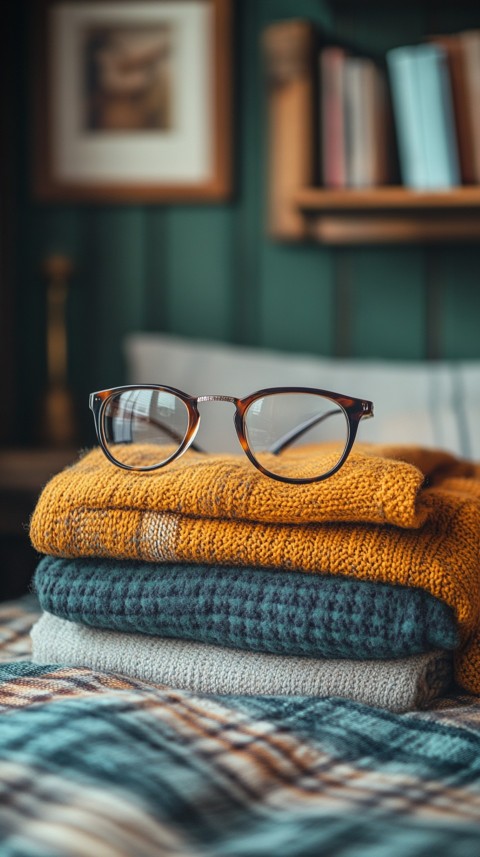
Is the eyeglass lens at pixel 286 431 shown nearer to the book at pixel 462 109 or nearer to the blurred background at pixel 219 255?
the book at pixel 462 109

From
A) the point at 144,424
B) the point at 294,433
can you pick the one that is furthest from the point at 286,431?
the point at 144,424

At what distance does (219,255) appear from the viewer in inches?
73.2

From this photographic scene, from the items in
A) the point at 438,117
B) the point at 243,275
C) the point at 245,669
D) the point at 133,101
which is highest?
the point at 133,101

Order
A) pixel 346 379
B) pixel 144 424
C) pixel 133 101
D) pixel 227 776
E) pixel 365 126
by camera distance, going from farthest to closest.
A: pixel 133 101
pixel 365 126
pixel 346 379
pixel 144 424
pixel 227 776

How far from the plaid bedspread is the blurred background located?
3.81ft

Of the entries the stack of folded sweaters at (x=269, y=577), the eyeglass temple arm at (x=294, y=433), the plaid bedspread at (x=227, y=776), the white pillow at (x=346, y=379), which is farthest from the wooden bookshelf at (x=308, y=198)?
the plaid bedspread at (x=227, y=776)

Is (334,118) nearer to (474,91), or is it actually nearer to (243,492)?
(474,91)

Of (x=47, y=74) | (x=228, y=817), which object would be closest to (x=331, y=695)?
(x=228, y=817)

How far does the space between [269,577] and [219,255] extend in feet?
4.23

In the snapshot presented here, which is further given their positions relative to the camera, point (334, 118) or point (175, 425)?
point (334, 118)

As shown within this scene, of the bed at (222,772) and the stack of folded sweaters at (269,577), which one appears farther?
the stack of folded sweaters at (269,577)

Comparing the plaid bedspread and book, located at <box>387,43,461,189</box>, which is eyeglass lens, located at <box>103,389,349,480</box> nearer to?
the plaid bedspread

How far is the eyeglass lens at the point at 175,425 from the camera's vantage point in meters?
0.72

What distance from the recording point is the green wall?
5.74 ft
